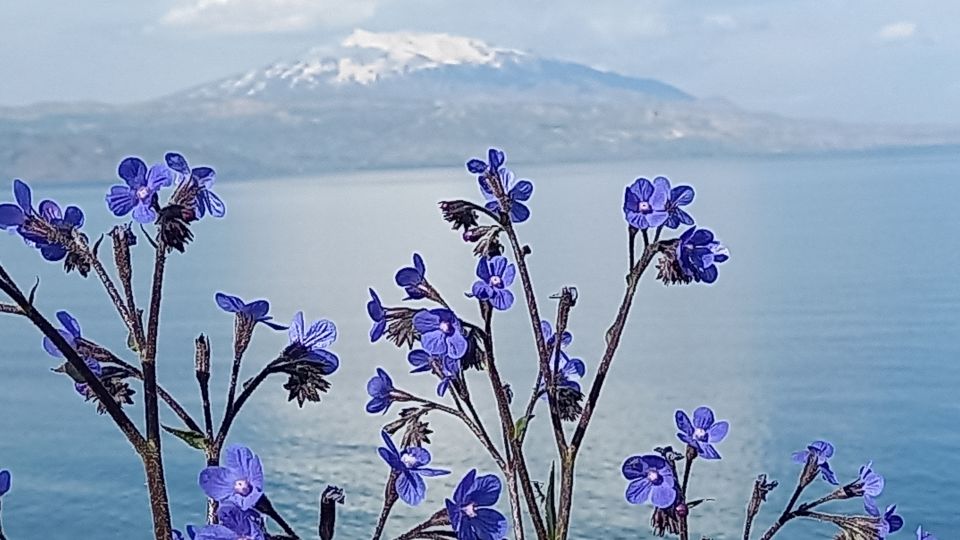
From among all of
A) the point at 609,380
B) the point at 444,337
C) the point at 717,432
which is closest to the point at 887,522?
the point at 717,432

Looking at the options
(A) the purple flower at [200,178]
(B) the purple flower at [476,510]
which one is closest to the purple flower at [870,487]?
(B) the purple flower at [476,510]

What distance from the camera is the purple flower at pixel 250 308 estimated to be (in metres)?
0.89

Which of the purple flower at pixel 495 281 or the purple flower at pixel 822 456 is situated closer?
the purple flower at pixel 495 281

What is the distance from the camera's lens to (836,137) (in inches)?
6708

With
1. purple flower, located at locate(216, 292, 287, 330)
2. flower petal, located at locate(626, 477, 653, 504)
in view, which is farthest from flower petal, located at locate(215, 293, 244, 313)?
flower petal, located at locate(626, 477, 653, 504)

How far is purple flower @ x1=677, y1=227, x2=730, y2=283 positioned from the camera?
1.01 m

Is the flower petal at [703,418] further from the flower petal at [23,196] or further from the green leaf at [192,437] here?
the flower petal at [23,196]

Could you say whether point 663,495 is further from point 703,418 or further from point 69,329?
point 69,329

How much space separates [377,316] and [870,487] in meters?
0.43

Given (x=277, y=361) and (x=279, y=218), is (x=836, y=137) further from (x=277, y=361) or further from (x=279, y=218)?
(x=277, y=361)

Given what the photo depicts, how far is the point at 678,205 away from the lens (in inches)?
40.2

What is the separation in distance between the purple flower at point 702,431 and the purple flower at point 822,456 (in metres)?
0.07

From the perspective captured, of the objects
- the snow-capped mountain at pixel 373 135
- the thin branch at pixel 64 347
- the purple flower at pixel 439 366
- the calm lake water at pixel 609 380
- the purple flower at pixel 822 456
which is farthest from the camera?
the snow-capped mountain at pixel 373 135

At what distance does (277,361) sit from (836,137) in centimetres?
17649
